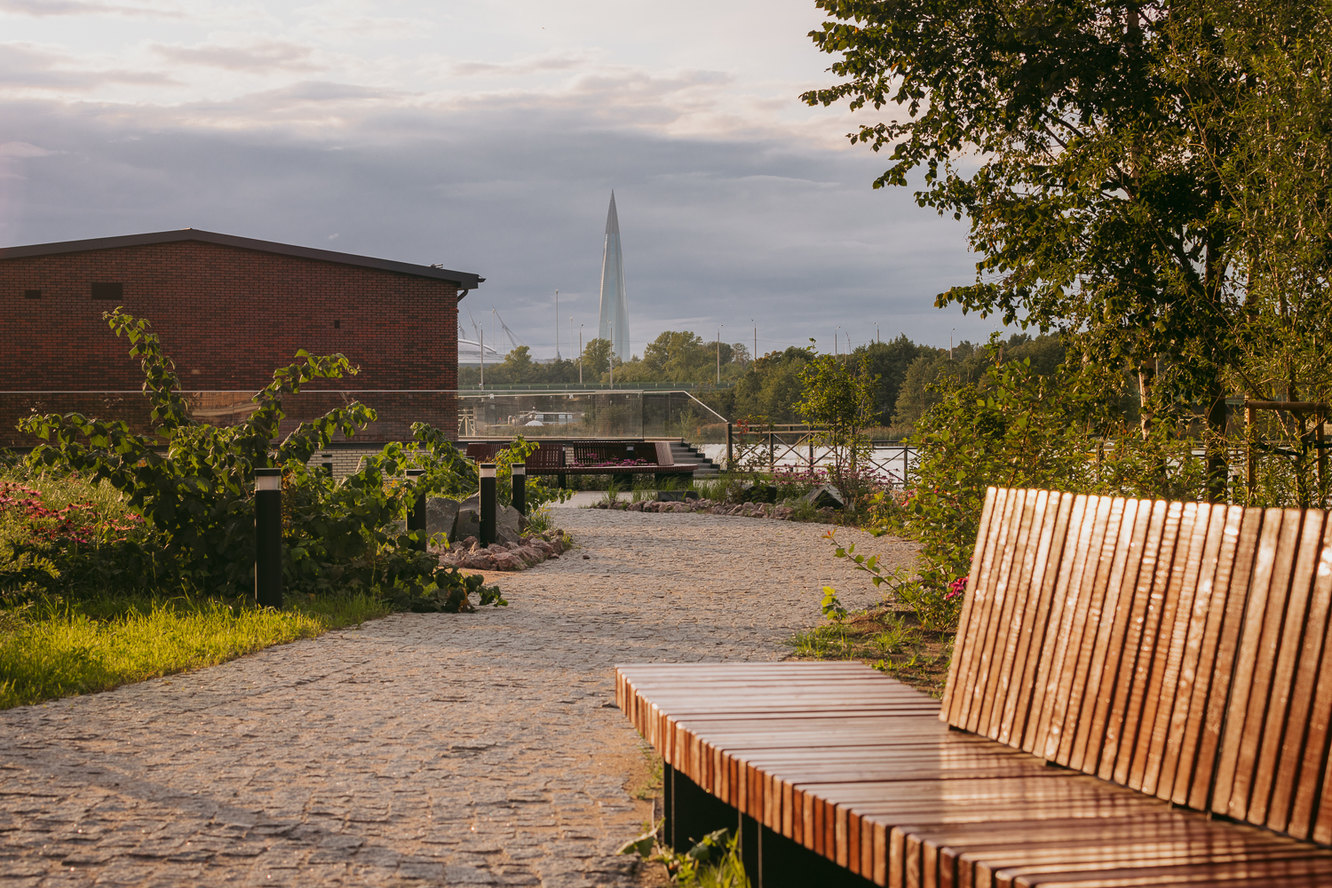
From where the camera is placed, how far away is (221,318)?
3036 cm

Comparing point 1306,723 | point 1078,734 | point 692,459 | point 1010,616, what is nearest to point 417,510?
point 1010,616

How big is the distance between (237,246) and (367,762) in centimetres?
2874

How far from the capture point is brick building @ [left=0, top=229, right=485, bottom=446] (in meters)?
29.3

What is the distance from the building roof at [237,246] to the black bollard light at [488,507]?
69.3 feet

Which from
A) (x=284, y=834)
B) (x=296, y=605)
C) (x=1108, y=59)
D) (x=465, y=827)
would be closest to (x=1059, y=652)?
(x=465, y=827)

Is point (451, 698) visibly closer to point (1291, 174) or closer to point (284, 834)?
point (284, 834)

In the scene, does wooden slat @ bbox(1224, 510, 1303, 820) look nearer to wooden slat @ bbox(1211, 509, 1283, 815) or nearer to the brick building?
wooden slat @ bbox(1211, 509, 1283, 815)

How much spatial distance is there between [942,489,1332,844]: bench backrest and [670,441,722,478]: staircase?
21758mm

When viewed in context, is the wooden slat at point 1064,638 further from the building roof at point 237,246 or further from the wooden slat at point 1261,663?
the building roof at point 237,246

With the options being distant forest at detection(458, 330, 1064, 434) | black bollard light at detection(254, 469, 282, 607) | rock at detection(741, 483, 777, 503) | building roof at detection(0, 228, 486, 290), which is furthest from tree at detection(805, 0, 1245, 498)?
building roof at detection(0, 228, 486, 290)

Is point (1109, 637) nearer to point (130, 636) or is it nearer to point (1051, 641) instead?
point (1051, 641)

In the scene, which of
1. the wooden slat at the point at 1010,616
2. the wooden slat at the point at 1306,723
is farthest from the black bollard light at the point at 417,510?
the wooden slat at the point at 1306,723

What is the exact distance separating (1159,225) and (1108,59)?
205 centimetres

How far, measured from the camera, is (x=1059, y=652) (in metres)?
2.90
